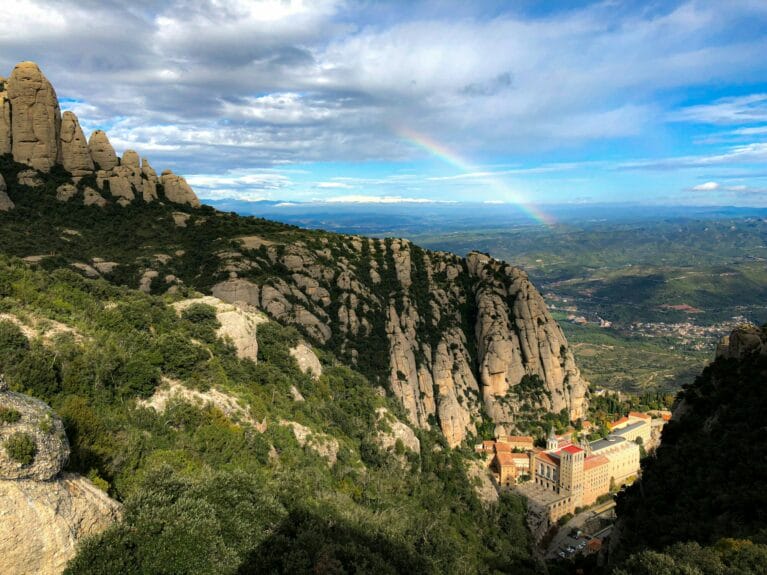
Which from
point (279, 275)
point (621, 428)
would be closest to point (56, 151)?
point (279, 275)

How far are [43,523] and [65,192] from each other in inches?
2908

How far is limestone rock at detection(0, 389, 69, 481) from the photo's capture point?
1101 cm

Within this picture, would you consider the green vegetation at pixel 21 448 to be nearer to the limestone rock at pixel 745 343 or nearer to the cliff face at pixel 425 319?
the limestone rock at pixel 745 343

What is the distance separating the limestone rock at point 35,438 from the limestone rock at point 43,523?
23 centimetres

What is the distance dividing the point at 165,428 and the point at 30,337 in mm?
6955

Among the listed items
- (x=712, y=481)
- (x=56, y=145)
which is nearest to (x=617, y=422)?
(x=712, y=481)

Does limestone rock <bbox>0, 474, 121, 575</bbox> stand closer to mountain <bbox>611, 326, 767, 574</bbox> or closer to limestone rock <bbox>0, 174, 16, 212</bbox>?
mountain <bbox>611, 326, 767, 574</bbox>

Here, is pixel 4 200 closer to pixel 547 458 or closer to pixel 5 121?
pixel 5 121

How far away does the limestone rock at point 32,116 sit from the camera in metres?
69.2

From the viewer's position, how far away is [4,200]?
63.7m

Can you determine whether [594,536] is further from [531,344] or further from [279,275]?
[279,275]

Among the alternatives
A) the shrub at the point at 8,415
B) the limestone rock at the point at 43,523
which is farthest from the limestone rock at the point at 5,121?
the limestone rock at the point at 43,523

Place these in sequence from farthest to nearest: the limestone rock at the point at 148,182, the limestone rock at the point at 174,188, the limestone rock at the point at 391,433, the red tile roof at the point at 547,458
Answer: the limestone rock at the point at 174,188 < the limestone rock at the point at 148,182 < the red tile roof at the point at 547,458 < the limestone rock at the point at 391,433

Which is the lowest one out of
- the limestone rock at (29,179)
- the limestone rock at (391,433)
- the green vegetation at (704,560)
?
the limestone rock at (391,433)
